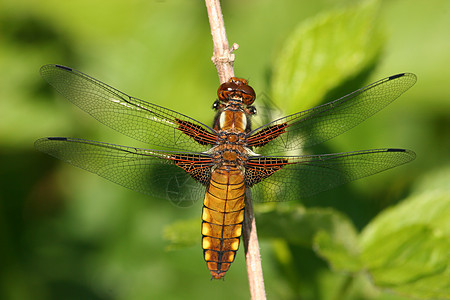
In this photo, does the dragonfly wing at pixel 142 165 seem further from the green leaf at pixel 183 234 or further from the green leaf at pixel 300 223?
the green leaf at pixel 300 223

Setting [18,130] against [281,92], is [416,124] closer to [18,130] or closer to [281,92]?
[281,92]

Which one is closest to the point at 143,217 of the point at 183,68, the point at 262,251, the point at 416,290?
the point at 262,251

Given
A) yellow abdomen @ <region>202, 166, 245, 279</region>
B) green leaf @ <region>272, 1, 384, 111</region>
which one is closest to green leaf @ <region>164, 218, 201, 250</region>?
yellow abdomen @ <region>202, 166, 245, 279</region>

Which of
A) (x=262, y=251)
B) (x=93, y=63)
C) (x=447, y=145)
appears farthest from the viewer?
(x=93, y=63)

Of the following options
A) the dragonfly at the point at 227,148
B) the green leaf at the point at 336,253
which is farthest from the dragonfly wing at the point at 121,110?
the green leaf at the point at 336,253

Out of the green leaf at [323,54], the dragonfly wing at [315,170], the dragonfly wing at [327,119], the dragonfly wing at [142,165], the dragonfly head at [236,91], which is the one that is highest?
the green leaf at [323,54]

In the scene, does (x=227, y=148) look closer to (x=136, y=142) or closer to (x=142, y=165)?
(x=142, y=165)

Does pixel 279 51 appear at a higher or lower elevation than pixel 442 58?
lower
